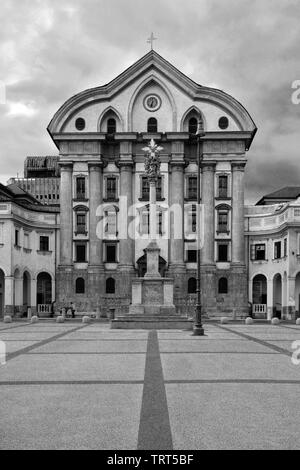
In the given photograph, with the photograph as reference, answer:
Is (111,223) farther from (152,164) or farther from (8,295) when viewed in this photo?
(152,164)

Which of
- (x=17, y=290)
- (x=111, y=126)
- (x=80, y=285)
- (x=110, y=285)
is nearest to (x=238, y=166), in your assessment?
(x=111, y=126)

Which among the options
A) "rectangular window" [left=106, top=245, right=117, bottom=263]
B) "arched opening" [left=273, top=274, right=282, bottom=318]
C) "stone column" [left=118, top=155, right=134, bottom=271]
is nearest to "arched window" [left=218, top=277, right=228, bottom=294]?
"arched opening" [left=273, top=274, right=282, bottom=318]

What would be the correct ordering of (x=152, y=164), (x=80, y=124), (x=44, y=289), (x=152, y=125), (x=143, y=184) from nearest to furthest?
(x=152, y=164), (x=143, y=184), (x=80, y=124), (x=152, y=125), (x=44, y=289)

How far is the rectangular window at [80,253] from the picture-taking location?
65.9m

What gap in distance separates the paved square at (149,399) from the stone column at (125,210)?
138 feet

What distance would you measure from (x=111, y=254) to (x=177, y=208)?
899 centimetres

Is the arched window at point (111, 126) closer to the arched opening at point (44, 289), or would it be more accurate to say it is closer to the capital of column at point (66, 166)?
the capital of column at point (66, 166)

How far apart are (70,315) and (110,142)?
19542mm

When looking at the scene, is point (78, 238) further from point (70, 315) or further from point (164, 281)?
point (164, 281)

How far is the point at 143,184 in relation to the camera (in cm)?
6619

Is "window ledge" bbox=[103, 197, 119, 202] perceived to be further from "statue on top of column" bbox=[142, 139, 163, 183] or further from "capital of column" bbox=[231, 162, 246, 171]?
"statue on top of column" bbox=[142, 139, 163, 183]

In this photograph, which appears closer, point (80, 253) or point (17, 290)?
point (17, 290)

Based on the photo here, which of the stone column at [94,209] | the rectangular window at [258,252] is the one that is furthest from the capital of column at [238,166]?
the stone column at [94,209]

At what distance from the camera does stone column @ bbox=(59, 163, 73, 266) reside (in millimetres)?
65500
